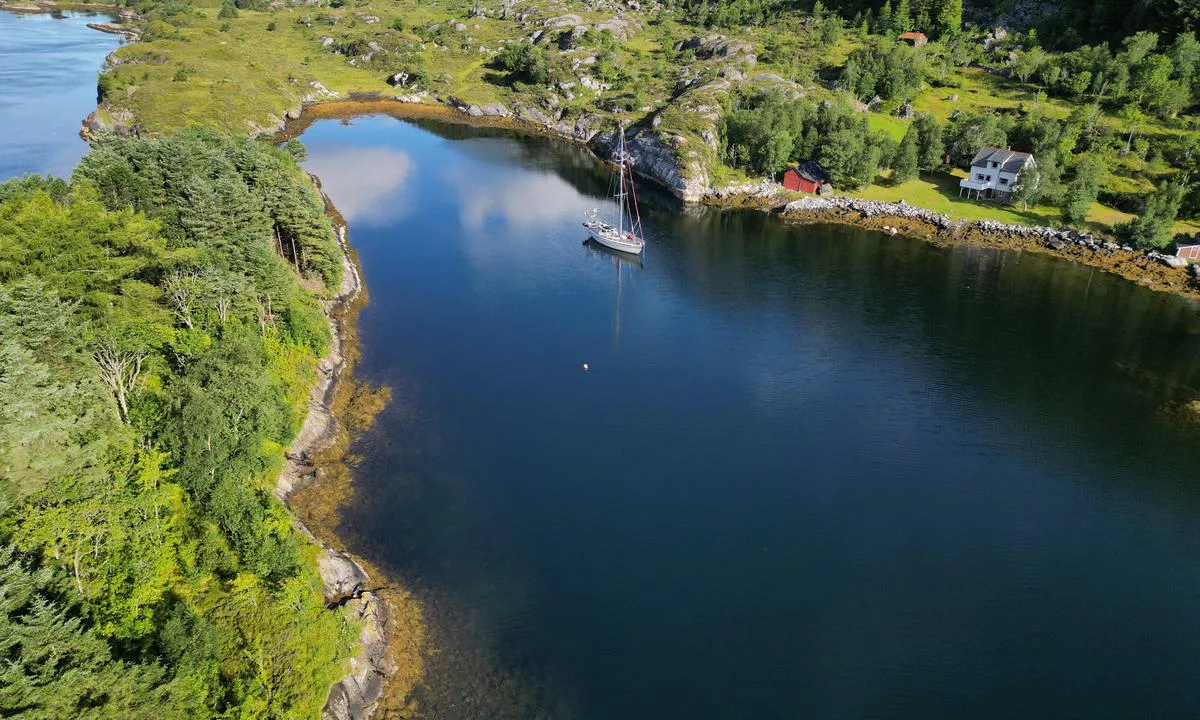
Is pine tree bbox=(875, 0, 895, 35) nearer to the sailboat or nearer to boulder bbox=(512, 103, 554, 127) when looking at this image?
boulder bbox=(512, 103, 554, 127)

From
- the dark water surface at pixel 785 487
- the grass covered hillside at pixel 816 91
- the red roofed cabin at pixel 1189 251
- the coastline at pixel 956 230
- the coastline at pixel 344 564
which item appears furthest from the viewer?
the grass covered hillside at pixel 816 91

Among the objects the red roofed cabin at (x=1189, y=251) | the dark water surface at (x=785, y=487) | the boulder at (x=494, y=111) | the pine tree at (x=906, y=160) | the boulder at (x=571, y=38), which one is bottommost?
the dark water surface at (x=785, y=487)

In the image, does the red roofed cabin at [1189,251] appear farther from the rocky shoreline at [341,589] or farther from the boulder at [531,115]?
the boulder at [531,115]

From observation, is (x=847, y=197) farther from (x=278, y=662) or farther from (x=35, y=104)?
(x=35, y=104)

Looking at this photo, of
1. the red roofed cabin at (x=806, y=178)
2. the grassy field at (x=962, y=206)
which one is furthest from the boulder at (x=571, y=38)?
the grassy field at (x=962, y=206)

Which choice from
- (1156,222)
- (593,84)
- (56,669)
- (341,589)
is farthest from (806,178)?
(56,669)

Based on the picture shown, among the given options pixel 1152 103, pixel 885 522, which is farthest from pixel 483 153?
pixel 1152 103

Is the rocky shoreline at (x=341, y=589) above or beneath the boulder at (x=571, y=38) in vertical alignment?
beneath
